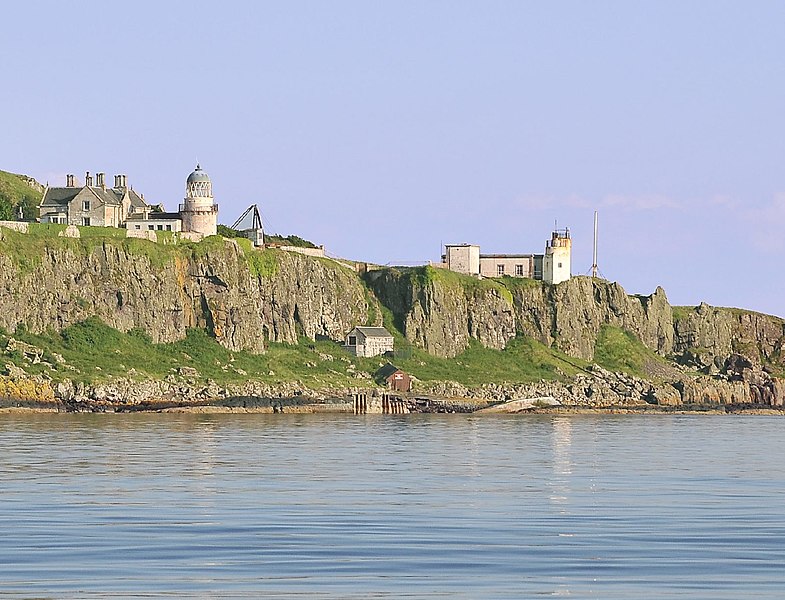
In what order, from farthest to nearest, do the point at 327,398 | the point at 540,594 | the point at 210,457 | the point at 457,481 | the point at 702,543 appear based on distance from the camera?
the point at 327,398, the point at 210,457, the point at 457,481, the point at 702,543, the point at 540,594

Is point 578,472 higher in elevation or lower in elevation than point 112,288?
lower

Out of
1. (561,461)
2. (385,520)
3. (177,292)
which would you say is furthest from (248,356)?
(385,520)

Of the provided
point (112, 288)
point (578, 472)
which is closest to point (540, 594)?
point (578, 472)

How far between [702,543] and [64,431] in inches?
2561

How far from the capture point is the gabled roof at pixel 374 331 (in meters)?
177

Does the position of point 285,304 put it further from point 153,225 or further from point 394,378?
point 394,378

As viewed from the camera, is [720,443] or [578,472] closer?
→ [578,472]

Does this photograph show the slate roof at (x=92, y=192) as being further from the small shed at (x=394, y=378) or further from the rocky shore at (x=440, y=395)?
the small shed at (x=394, y=378)

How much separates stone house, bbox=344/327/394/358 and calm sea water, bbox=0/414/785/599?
296 feet

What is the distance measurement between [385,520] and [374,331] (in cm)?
13747

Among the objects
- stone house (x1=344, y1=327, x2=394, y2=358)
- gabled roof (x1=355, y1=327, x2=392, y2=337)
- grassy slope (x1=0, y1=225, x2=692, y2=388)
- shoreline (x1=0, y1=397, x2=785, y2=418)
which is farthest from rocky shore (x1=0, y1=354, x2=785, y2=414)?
gabled roof (x1=355, y1=327, x2=392, y2=337)

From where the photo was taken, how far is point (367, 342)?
17600 cm

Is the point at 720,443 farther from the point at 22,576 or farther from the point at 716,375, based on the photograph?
the point at 716,375

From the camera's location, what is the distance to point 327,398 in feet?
502
